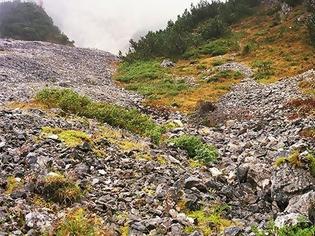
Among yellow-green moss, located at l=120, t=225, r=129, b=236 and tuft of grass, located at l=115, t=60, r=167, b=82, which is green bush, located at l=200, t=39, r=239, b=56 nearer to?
tuft of grass, located at l=115, t=60, r=167, b=82

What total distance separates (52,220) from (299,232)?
494 cm

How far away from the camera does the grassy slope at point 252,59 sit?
31.8m

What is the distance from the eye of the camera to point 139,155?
1482 cm

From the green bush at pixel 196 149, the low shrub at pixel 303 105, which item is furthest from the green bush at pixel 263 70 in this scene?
the green bush at pixel 196 149

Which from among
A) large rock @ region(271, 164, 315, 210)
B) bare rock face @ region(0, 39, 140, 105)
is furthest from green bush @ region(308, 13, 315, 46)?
large rock @ region(271, 164, 315, 210)

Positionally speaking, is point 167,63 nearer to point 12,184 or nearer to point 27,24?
point 12,184

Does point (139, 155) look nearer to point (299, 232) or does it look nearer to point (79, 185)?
point (79, 185)

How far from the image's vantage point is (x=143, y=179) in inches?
500

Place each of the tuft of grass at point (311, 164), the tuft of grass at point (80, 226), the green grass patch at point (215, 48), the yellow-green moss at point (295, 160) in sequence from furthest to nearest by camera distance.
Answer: the green grass patch at point (215, 48)
the yellow-green moss at point (295, 160)
the tuft of grass at point (311, 164)
the tuft of grass at point (80, 226)

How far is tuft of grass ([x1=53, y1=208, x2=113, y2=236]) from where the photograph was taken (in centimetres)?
923

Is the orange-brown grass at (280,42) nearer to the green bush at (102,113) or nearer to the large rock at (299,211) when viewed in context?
the green bush at (102,113)

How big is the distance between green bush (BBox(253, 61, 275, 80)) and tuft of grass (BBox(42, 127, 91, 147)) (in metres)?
21.7

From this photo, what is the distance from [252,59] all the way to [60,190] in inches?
1388

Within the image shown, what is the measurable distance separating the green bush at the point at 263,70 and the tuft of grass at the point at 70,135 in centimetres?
2167
